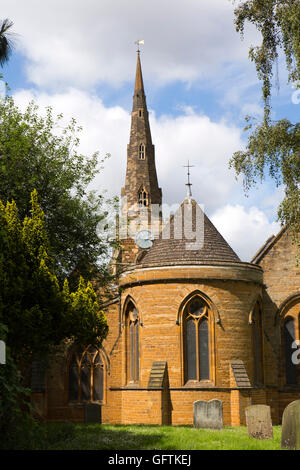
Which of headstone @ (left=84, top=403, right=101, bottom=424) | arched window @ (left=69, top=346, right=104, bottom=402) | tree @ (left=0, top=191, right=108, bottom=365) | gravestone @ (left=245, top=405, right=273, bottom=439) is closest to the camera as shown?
tree @ (left=0, top=191, right=108, bottom=365)

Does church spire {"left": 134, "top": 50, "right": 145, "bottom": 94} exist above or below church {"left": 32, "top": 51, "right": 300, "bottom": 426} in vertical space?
above

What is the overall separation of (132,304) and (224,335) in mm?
4243

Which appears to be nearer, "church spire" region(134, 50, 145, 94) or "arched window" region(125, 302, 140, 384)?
"arched window" region(125, 302, 140, 384)

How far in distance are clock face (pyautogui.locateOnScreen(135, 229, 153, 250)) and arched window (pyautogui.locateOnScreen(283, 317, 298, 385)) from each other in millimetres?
21425

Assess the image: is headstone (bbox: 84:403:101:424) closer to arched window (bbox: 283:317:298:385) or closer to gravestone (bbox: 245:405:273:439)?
arched window (bbox: 283:317:298:385)

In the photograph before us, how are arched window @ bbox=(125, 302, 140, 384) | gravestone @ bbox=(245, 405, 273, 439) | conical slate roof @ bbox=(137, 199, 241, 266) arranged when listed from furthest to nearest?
arched window @ bbox=(125, 302, 140, 384) → conical slate roof @ bbox=(137, 199, 241, 266) → gravestone @ bbox=(245, 405, 273, 439)

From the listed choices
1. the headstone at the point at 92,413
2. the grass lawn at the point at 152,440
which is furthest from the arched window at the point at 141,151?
the grass lawn at the point at 152,440

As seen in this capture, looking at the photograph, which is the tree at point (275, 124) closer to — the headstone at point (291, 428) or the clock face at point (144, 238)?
the headstone at point (291, 428)

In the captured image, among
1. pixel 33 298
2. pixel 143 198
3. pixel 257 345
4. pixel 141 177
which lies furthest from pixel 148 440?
pixel 141 177

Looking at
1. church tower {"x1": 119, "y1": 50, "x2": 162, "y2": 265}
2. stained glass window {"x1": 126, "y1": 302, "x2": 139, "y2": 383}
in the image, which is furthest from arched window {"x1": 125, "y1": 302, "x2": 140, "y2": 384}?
church tower {"x1": 119, "y1": 50, "x2": 162, "y2": 265}

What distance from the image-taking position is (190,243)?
24.3 m

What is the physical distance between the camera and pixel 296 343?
27.0 metres

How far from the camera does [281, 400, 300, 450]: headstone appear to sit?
1325 centimetres
